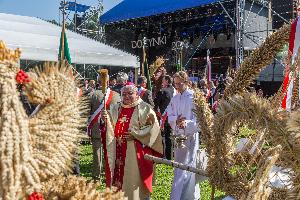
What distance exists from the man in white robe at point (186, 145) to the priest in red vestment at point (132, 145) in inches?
23.8

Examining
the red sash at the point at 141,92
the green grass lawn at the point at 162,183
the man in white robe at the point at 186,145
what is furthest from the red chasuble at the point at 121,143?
the red sash at the point at 141,92

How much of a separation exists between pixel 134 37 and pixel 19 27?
16.9 meters

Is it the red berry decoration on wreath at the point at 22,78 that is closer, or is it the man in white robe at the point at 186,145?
A: the red berry decoration on wreath at the point at 22,78

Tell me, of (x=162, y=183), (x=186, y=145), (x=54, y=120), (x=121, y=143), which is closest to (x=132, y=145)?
(x=121, y=143)

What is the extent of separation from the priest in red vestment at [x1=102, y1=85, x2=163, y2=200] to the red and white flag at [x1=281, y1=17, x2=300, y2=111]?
257cm

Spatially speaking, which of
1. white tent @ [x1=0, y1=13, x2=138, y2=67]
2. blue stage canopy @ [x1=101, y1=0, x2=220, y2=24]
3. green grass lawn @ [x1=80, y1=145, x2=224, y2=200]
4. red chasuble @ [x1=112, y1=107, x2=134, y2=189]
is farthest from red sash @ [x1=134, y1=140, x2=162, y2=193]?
blue stage canopy @ [x1=101, y1=0, x2=220, y2=24]

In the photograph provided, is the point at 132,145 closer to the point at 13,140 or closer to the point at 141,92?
the point at 141,92

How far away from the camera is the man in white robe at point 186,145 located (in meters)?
5.61

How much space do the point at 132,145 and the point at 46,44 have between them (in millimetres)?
4609

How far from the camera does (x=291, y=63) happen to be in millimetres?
2365

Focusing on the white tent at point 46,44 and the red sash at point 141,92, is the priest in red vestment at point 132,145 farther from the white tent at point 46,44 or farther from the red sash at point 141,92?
the white tent at point 46,44

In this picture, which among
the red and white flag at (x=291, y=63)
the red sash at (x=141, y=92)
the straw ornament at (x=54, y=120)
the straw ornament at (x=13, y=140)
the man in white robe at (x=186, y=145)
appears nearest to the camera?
the straw ornament at (x=13, y=140)

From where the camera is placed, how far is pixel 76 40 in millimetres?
9938

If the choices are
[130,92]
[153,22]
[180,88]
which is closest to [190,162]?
[180,88]
